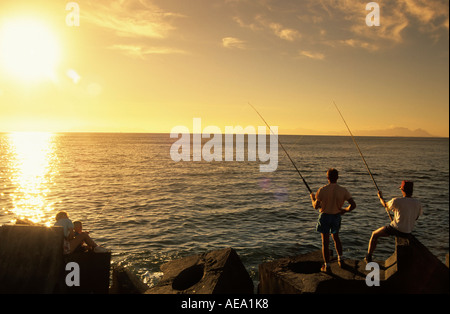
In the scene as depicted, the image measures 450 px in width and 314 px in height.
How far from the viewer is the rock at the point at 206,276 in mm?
5164

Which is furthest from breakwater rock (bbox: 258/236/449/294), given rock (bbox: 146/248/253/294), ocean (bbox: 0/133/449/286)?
ocean (bbox: 0/133/449/286)

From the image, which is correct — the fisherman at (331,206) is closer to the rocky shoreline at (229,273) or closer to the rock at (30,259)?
the rocky shoreline at (229,273)

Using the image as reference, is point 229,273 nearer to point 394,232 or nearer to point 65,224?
point 394,232

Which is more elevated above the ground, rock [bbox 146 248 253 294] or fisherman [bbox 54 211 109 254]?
fisherman [bbox 54 211 109 254]

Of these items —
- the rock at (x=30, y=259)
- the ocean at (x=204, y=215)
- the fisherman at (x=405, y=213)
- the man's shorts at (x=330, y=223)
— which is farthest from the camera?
the ocean at (x=204, y=215)

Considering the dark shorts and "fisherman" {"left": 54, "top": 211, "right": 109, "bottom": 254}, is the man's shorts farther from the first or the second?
"fisherman" {"left": 54, "top": 211, "right": 109, "bottom": 254}

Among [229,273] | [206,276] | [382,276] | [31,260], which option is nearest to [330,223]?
[382,276]

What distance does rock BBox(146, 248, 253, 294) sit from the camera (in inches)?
203

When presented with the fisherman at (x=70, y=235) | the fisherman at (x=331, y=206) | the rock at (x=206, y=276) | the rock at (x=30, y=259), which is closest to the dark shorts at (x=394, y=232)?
the fisherman at (x=331, y=206)

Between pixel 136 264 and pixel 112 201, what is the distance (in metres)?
11.1

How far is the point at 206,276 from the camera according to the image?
→ 5406 mm
